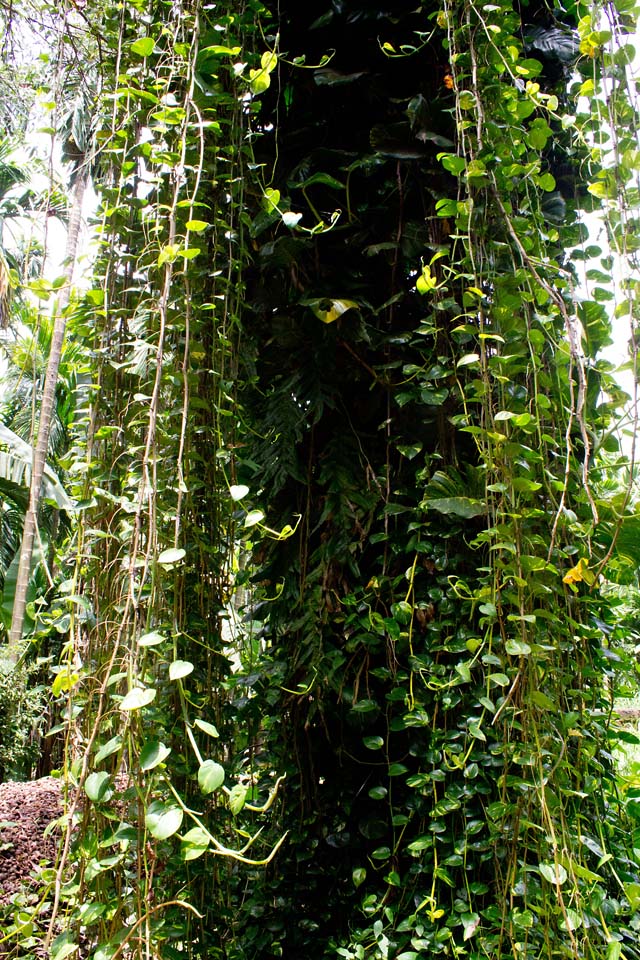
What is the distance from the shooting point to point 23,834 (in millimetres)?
2066

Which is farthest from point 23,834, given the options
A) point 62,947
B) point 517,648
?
point 517,648

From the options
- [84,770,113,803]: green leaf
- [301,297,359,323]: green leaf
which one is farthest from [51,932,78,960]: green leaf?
[301,297,359,323]: green leaf

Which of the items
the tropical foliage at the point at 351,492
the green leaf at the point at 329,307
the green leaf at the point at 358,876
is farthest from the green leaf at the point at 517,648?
the green leaf at the point at 329,307

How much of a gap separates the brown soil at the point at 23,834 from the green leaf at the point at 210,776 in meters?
1.43

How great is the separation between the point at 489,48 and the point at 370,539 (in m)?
0.87

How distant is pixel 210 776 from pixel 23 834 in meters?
1.81

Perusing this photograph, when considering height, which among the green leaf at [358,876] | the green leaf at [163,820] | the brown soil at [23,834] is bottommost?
the brown soil at [23,834]

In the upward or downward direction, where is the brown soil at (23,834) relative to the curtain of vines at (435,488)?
downward

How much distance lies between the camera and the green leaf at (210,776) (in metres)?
0.65

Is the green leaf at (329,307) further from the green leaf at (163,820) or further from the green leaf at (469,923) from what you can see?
the green leaf at (469,923)

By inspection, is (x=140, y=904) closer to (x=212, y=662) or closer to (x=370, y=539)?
(x=212, y=662)

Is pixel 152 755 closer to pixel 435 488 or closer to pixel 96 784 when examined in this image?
pixel 96 784

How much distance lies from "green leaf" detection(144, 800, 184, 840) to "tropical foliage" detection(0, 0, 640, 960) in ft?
0.35

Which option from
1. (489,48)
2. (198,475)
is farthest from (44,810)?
(489,48)
